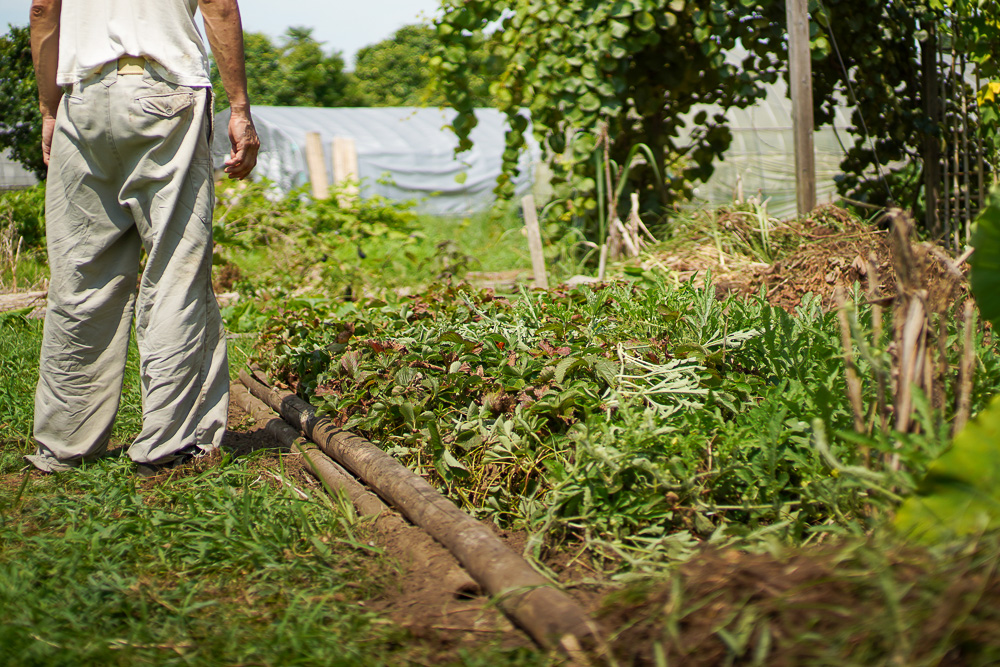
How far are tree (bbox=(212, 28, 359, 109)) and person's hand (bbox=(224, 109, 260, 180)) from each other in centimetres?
2654

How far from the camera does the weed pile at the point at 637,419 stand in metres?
1.88

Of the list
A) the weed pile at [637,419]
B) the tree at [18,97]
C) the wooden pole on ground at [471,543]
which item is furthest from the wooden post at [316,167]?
the wooden pole on ground at [471,543]

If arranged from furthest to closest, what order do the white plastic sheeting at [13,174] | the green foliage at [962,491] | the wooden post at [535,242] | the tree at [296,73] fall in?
the tree at [296,73]
the white plastic sheeting at [13,174]
the wooden post at [535,242]
the green foliage at [962,491]

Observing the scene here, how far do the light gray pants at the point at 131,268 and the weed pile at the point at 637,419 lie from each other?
524mm

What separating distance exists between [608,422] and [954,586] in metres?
1.17

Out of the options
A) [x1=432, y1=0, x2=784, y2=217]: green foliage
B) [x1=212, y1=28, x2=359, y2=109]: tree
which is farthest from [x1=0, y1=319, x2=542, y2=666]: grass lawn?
[x1=212, y1=28, x2=359, y2=109]: tree

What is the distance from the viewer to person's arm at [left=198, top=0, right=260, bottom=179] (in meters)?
2.57

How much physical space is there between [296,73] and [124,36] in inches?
1130

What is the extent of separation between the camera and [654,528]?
1.92 meters

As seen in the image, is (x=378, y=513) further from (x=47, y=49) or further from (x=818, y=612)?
(x=47, y=49)

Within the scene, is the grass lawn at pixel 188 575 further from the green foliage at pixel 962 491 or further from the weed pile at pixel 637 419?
the green foliage at pixel 962 491

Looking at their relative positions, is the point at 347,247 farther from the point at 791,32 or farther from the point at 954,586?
the point at 954,586

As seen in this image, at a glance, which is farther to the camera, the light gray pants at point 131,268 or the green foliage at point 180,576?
the light gray pants at point 131,268

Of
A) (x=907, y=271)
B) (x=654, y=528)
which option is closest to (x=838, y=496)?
(x=654, y=528)
